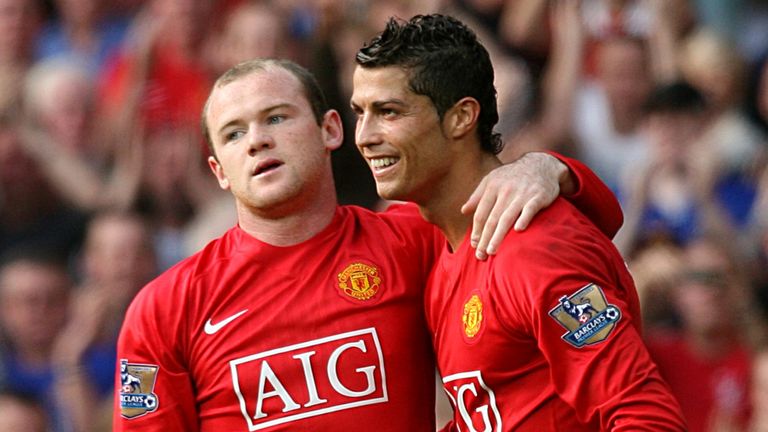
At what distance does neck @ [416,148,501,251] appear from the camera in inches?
152

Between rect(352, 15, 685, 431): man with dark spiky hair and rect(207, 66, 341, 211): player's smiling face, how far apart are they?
0.77 ft

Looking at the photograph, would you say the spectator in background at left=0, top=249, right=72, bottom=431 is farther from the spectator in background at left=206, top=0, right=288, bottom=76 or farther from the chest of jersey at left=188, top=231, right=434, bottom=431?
the chest of jersey at left=188, top=231, right=434, bottom=431

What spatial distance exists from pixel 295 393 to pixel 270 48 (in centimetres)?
391

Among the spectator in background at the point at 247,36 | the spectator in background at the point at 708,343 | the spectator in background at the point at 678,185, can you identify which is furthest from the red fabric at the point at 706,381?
the spectator in background at the point at 247,36

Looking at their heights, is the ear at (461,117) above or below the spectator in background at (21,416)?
above

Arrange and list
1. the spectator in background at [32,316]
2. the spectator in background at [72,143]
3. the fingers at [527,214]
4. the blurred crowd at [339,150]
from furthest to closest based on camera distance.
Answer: the spectator in background at [72,143], the spectator in background at [32,316], the blurred crowd at [339,150], the fingers at [527,214]

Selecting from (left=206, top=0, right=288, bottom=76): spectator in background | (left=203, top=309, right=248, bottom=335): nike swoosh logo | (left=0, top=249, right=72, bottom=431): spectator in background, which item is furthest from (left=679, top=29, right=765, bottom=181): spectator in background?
(left=0, top=249, right=72, bottom=431): spectator in background

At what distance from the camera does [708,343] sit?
21.7 feet

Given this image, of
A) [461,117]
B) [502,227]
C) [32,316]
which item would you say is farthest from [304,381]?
[32,316]

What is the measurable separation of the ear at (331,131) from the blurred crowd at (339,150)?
2816 mm

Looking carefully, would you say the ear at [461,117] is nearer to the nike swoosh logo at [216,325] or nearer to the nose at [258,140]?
the nose at [258,140]

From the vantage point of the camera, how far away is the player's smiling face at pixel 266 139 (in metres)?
3.92

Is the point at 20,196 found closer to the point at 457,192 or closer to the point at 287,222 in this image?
the point at 287,222

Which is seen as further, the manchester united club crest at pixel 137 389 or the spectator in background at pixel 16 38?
the spectator in background at pixel 16 38
